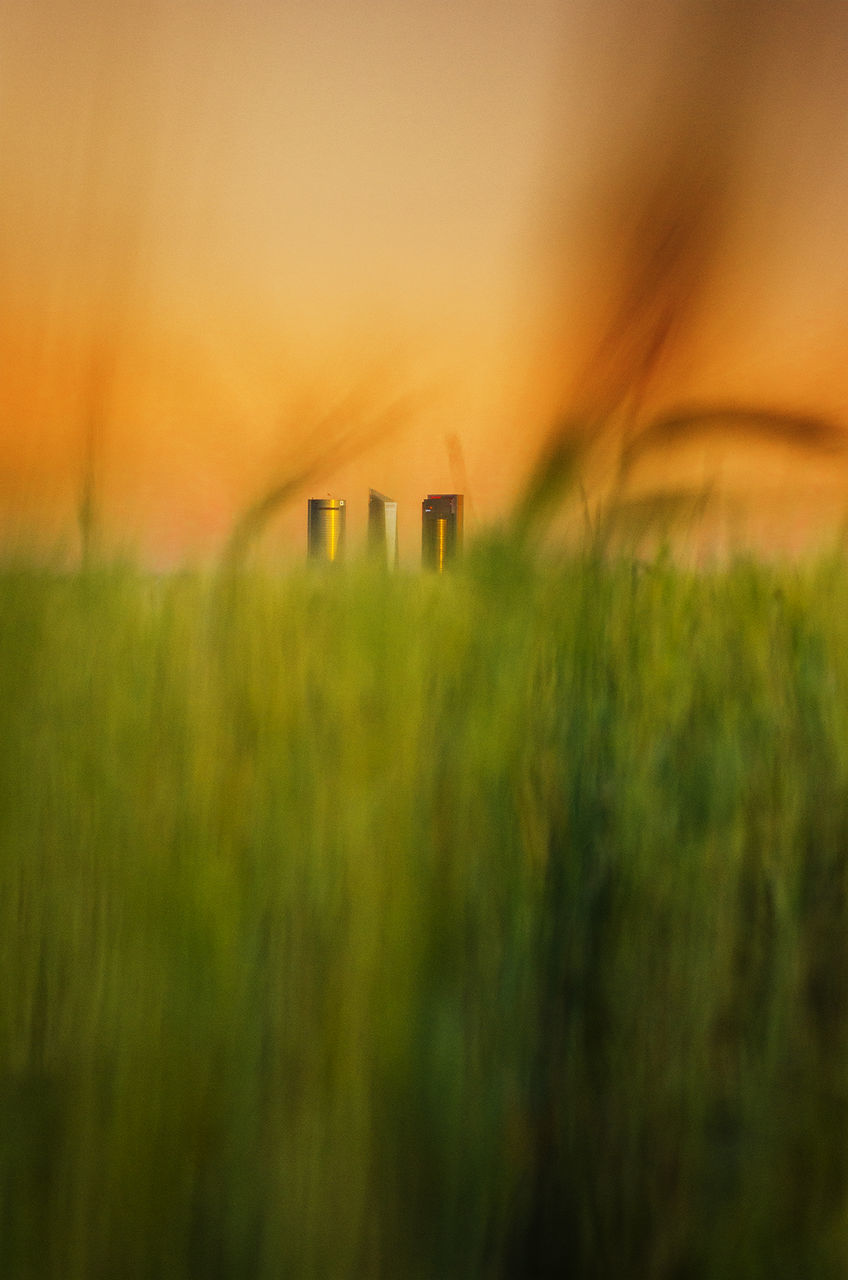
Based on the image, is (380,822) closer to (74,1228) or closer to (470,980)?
(470,980)

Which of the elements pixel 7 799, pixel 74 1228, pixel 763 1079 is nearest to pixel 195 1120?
pixel 74 1228

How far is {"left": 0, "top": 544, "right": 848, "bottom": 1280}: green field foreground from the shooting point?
1.47 ft

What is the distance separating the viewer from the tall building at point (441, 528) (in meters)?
0.57

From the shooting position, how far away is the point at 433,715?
1.76ft

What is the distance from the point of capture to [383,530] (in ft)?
1.92

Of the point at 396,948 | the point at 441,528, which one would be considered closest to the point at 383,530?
the point at 441,528

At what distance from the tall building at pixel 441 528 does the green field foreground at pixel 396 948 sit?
16mm

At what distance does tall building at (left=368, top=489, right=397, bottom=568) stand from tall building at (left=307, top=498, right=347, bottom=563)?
18 millimetres

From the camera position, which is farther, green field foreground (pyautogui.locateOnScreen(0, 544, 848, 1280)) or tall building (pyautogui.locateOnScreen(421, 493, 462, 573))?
tall building (pyautogui.locateOnScreen(421, 493, 462, 573))

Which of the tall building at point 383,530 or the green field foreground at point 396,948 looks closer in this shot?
the green field foreground at point 396,948

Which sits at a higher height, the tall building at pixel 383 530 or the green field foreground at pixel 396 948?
the tall building at pixel 383 530

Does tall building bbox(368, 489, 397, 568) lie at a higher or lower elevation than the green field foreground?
higher

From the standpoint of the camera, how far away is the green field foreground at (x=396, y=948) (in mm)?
449

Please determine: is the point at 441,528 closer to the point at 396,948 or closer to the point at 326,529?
the point at 326,529
